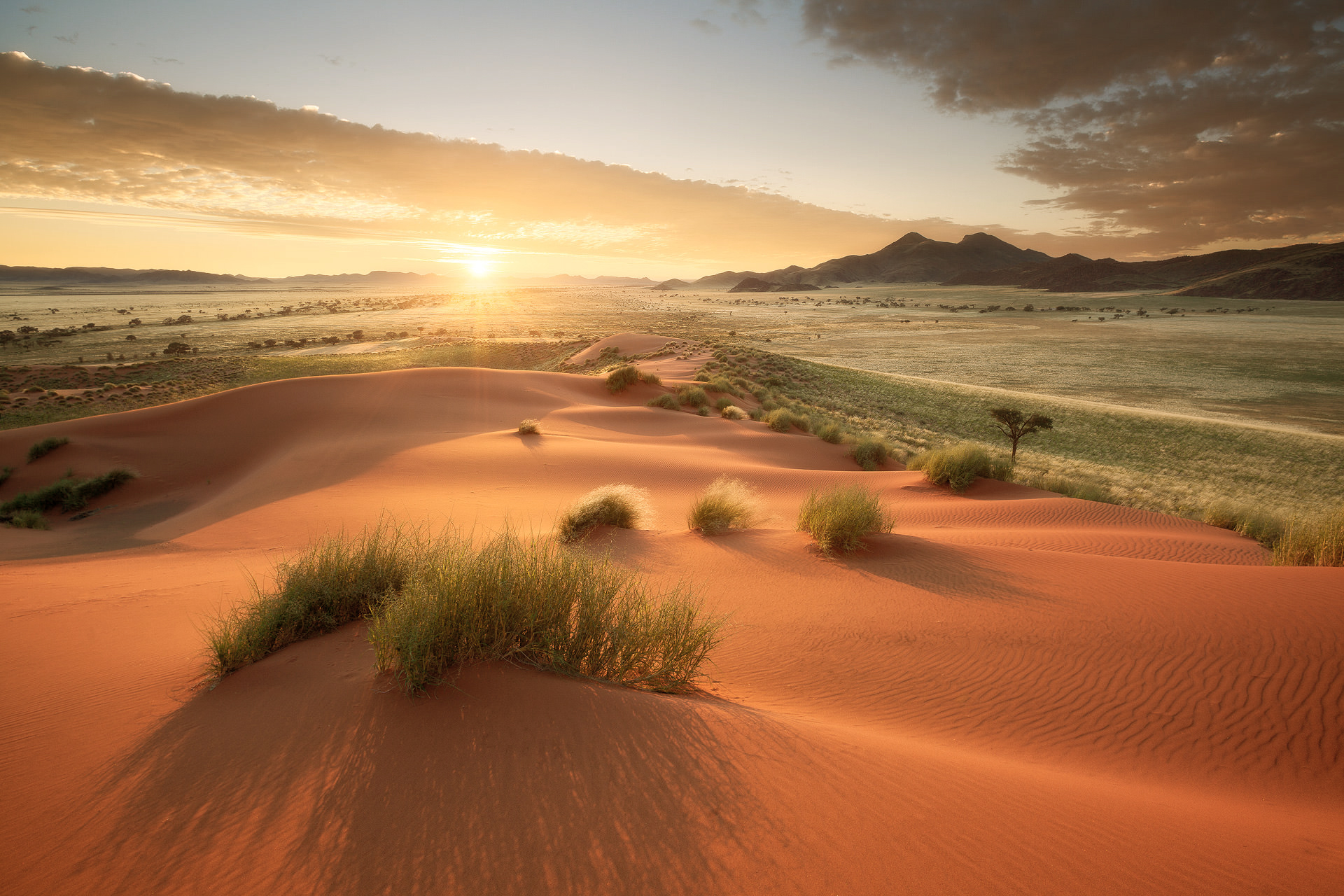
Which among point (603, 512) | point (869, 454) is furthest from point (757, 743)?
point (869, 454)

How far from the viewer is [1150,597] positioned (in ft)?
20.7

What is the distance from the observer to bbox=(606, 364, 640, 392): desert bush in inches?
1131

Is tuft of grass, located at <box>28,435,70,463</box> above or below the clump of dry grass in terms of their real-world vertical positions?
below

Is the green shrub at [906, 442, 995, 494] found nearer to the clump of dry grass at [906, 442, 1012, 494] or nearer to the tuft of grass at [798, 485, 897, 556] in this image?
the clump of dry grass at [906, 442, 1012, 494]

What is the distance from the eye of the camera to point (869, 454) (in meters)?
18.1

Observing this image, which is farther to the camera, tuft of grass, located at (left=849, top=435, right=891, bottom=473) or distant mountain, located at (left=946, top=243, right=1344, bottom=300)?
distant mountain, located at (left=946, top=243, right=1344, bottom=300)

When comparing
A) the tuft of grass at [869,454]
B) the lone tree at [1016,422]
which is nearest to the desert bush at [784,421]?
the tuft of grass at [869,454]

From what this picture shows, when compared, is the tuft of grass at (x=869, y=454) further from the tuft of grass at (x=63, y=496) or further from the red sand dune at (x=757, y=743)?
the tuft of grass at (x=63, y=496)

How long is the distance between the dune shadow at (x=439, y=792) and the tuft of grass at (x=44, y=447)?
1852cm

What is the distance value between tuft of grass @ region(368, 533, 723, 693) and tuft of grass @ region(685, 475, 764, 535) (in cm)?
430

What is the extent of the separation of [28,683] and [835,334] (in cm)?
7506

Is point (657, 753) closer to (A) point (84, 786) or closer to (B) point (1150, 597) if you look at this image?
(A) point (84, 786)

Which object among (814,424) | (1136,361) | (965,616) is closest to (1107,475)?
(814,424)

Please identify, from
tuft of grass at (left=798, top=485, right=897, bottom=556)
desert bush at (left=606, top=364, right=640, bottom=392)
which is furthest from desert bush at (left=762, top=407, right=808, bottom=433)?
tuft of grass at (left=798, top=485, right=897, bottom=556)
